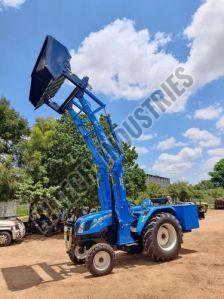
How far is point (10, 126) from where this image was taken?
87.9 feet

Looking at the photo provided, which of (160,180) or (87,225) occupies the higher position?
(160,180)

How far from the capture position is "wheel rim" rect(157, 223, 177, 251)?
11.3 meters

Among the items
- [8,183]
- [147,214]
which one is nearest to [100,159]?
→ [147,214]

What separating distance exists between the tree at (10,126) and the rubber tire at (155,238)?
57.5ft

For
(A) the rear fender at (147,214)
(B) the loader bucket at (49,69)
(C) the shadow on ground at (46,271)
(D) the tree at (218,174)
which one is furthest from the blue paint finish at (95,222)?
(D) the tree at (218,174)

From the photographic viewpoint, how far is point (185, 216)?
1203 cm

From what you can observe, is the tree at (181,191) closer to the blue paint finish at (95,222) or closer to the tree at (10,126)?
the tree at (10,126)

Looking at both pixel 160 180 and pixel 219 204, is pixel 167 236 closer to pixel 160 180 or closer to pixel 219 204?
pixel 219 204

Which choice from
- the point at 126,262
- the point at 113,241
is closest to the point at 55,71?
the point at 113,241

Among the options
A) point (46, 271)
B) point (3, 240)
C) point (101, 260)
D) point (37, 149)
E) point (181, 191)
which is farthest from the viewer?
point (181, 191)

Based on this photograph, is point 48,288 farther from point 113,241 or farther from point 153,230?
point 153,230

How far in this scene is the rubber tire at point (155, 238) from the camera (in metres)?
10.7

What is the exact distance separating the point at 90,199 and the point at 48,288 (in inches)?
428

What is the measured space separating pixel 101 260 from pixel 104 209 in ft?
5.43
